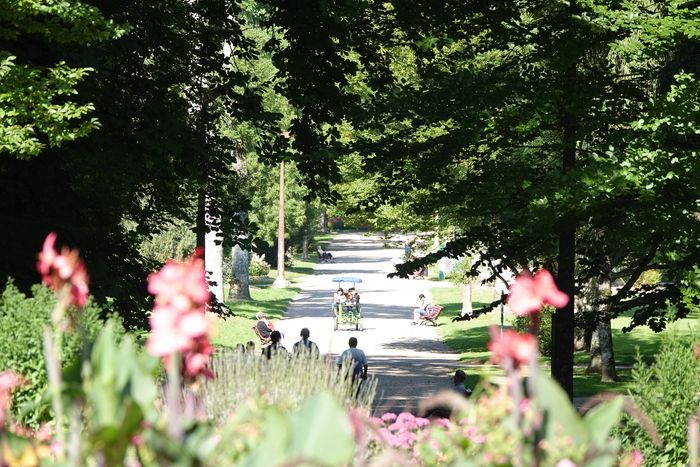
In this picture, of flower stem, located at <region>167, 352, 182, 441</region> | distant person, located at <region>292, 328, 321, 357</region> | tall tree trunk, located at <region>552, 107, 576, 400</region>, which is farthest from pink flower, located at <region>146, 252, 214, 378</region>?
tall tree trunk, located at <region>552, 107, 576, 400</region>

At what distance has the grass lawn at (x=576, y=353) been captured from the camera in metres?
23.8

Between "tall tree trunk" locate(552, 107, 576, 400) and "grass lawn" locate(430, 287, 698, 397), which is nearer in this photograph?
"tall tree trunk" locate(552, 107, 576, 400)

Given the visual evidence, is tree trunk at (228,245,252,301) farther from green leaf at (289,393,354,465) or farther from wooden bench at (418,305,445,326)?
green leaf at (289,393,354,465)

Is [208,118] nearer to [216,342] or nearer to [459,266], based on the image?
[216,342]

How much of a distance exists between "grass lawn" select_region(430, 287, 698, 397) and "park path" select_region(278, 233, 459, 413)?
1.89 ft

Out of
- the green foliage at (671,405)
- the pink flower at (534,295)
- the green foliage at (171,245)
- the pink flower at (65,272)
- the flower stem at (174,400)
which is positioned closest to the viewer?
the flower stem at (174,400)

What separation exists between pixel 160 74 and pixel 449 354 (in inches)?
649

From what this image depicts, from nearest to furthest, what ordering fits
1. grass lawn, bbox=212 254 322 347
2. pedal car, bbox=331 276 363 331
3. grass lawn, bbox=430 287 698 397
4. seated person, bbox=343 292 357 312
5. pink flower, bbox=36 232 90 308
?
pink flower, bbox=36 232 90 308, grass lawn, bbox=430 287 698 397, grass lawn, bbox=212 254 322 347, pedal car, bbox=331 276 363 331, seated person, bbox=343 292 357 312

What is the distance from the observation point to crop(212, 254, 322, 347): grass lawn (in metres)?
32.7

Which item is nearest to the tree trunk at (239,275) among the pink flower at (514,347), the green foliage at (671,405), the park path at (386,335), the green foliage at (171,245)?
the green foliage at (171,245)

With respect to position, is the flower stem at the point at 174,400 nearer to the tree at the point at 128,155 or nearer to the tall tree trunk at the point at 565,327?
the tree at the point at 128,155

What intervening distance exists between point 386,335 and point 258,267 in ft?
100

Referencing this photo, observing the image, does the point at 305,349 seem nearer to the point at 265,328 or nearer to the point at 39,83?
the point at 39,83

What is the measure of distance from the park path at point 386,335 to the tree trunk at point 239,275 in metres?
2.24
